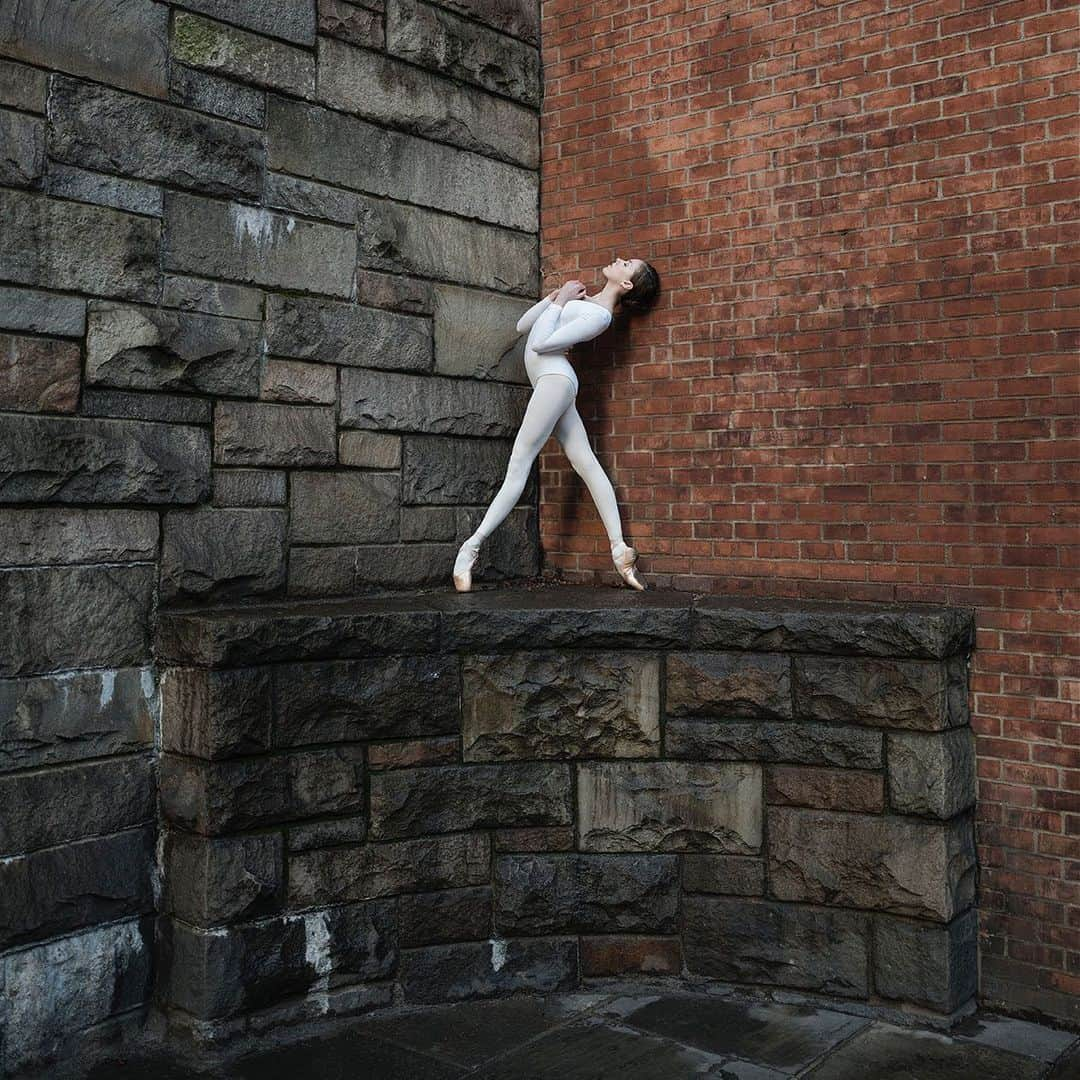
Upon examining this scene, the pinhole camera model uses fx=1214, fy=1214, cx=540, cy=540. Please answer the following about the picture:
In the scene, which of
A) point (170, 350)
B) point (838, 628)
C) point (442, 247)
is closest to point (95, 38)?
point (170, 350)

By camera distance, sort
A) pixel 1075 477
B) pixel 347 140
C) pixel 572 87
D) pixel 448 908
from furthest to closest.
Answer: pixel 572 87 → pixel 347 140 → pixel 448 908 → pixel 1075 477

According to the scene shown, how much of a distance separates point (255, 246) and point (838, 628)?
9.35 feet

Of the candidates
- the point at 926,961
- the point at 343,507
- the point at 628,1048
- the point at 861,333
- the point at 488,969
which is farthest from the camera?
the point at 343,507

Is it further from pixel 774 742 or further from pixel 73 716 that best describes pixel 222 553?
pixel 774 742

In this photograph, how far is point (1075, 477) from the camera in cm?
461

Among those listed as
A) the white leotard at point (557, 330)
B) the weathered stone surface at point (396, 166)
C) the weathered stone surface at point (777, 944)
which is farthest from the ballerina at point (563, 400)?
the weathered stone surface at point (777, 944)

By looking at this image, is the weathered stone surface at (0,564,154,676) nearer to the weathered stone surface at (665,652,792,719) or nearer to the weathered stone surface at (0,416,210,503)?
the weathered stone surface at (0,416,210,503)

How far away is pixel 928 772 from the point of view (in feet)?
15.2

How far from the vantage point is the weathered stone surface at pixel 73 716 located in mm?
4277

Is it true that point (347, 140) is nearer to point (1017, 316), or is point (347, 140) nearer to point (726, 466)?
point (726, 466)

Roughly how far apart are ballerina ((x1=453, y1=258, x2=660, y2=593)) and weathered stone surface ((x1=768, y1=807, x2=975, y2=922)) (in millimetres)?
1423


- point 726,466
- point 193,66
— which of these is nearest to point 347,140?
point 193,66

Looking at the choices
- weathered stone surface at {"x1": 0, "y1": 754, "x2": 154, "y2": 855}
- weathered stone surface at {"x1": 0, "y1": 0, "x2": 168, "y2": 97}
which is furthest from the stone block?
weathered stone surface at {"x1": 0, "y1": 754, "x2": 154, "y2": 855}

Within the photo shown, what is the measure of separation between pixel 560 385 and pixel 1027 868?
9.32 ft
